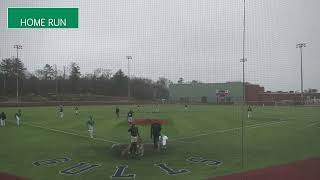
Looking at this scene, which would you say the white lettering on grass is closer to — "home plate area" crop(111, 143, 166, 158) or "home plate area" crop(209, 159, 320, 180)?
"home plate area" crop(111, 143, 166, 158)

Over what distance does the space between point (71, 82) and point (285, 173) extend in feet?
67.3

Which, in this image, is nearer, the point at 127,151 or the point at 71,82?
the point at 127,151

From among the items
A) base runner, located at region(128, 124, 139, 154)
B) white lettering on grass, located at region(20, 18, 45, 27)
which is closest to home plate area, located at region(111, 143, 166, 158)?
base runner, located at region(128, 124, 139, 154)

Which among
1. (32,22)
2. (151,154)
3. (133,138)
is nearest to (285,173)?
(151,154)

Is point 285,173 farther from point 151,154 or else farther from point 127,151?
point 127,151

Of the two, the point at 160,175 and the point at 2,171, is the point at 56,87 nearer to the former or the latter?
the point at 2,171

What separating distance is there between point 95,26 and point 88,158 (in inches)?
229

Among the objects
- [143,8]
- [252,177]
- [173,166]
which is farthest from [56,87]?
[252,177]

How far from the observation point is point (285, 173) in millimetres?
10898

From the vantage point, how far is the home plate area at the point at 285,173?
10.4 m

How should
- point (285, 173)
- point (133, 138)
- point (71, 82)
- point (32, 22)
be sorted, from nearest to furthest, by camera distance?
point (285, 173) < point (133, 138) < point (32, 22) < point (71, 82)

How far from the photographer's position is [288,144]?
16.9 meters

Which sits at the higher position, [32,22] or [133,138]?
[32,22]

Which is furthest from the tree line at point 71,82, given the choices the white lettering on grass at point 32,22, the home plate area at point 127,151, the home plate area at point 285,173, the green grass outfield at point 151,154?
the home plate area at point 285,173
